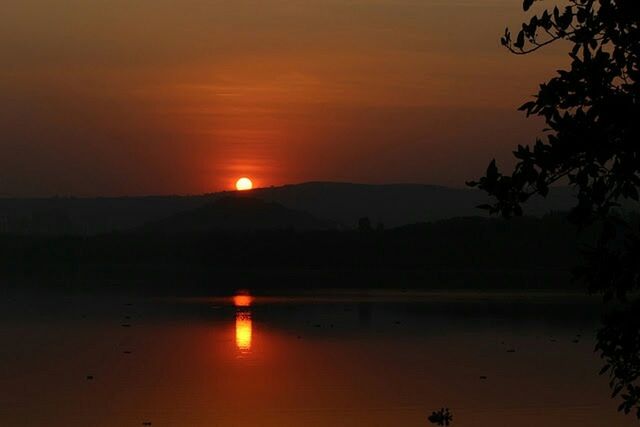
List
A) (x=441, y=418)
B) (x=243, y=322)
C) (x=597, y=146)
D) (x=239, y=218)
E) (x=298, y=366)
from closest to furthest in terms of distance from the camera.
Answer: (x=597, y=146) < (x=441, y=418) < (x=298, y=366) < (x=243, y=322) < (x=239, y=218)

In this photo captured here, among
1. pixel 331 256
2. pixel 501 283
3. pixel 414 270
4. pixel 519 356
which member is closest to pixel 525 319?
pixel 519 356

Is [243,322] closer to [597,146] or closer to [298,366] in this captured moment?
[298,366]

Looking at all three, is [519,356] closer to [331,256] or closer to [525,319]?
[525,319]

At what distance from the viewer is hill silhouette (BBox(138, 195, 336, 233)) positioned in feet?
527

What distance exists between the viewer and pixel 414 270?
95.4 meters

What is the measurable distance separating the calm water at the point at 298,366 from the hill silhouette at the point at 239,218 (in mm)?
111221

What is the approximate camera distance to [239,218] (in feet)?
544

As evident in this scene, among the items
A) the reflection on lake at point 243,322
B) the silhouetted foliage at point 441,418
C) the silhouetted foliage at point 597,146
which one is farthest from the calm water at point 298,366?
the silhouetted foliage at point 597,146

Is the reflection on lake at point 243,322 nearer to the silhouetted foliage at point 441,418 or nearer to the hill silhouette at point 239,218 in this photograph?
the silhouetted foliage at point 441,418

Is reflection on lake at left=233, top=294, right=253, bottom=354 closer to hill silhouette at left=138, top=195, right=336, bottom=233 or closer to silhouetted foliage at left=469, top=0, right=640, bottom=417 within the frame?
silhouetted foliage at left=469, top=0, right=640, bottom=417

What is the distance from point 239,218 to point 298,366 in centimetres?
13709

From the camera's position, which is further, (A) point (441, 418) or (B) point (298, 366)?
(B) point (298, 366)

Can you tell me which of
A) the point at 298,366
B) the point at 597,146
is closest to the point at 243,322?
the point at 298,366

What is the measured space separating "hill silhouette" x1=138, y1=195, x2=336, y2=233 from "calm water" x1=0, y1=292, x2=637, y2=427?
111 meters
